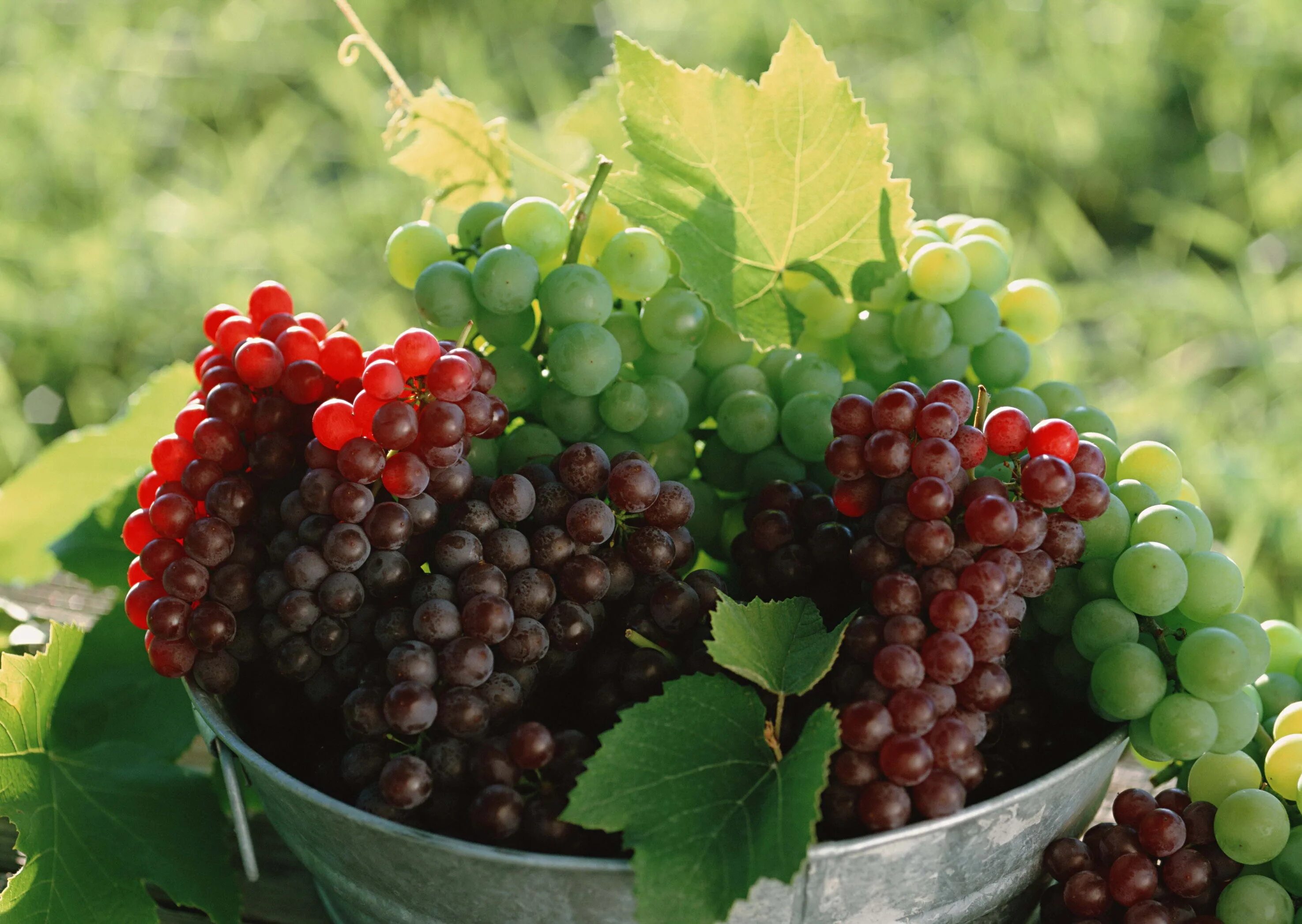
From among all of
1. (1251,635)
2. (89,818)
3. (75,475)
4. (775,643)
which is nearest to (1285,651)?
(1251,635)

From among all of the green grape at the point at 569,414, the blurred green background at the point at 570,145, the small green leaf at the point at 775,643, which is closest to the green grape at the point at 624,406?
the green grape at the point at 569,414

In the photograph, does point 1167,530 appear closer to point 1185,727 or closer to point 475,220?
point 1185,727

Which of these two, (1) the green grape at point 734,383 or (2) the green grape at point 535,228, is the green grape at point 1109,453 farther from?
(2) the green grape at point 535,228

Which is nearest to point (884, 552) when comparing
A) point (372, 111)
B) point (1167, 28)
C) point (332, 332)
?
point (332, 332)

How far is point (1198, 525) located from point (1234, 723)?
11 cm

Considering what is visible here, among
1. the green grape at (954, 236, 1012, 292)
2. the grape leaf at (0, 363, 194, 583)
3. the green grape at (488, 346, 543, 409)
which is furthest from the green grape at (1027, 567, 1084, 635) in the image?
the grape leaf at (0, 363, 194, 583)

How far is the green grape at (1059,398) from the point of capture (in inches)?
28.8

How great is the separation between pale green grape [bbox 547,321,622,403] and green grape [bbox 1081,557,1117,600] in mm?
299

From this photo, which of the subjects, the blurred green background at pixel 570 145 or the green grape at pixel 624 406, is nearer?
the green grape at pixel 624 406

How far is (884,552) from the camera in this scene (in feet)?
1.89

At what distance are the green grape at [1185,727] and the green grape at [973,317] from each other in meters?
0.26

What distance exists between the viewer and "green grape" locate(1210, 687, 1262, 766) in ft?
1.98

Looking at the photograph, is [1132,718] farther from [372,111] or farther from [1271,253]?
[372,111]

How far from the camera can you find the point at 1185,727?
59cm
